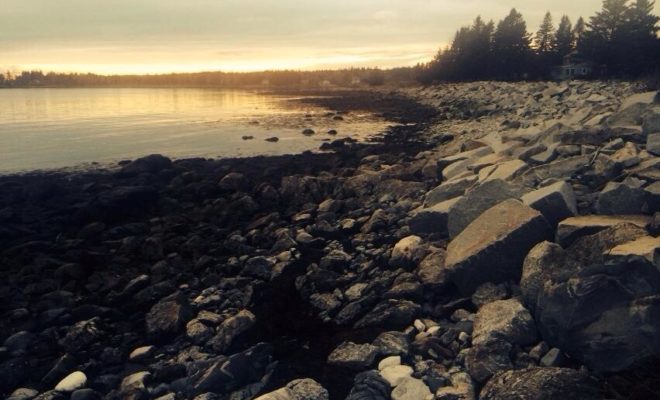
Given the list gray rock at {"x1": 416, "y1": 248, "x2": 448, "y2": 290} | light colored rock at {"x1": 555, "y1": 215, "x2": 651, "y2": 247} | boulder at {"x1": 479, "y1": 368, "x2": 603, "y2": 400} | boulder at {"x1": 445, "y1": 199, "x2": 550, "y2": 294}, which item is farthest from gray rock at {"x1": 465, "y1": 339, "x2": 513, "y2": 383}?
light colored rock at {"x1": 555, "y1": 215, "x2": 651, "y2": 247}

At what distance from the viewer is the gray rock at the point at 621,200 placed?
20.9 ft

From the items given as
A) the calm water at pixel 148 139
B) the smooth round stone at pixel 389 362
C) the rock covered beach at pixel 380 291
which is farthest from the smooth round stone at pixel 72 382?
the calm water at pixel 148 139

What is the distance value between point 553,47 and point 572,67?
6.73m

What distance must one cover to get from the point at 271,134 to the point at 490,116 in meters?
14.8

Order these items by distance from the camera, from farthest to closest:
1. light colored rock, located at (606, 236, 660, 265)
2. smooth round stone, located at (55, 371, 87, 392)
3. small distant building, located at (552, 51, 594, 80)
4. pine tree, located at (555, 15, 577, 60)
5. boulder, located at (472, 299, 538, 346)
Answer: pine tree, located at (555, 15, 577, 60) < small distant building, located at (552, 51, 594, 80) < smooth round stone, located at (55, 371, 87, 392) < boulder, located at (472, 299, 538, 346) < light colored rock, located at (606, 236, 660, 265)

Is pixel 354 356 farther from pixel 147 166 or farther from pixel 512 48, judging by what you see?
pixel 512 48

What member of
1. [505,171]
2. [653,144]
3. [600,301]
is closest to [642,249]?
[600,301]

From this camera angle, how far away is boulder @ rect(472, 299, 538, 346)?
5070mm

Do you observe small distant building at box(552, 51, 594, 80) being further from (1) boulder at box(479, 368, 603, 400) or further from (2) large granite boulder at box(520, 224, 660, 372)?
(1) boulder at box(479, 368, 603, 400)

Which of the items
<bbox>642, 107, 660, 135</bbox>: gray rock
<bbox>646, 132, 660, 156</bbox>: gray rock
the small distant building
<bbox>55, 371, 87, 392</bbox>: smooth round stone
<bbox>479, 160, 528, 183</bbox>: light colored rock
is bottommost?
<bbox>55, 371, 87, 392</bbox>: smooth round stone

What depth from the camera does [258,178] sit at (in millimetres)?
16953

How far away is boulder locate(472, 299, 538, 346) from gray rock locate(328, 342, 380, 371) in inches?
48.0

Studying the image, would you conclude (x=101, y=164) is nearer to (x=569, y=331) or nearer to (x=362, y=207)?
(x=362, y=207)

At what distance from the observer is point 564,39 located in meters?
73.6
